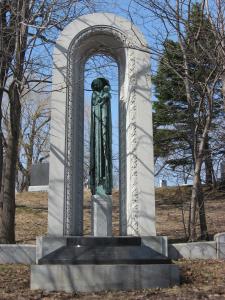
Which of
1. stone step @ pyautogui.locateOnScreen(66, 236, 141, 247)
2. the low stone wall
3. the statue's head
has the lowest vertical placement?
the low stone wall

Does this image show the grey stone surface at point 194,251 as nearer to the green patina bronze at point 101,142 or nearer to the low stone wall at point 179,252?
the low stone wall at point 179,252

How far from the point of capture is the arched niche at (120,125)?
981 cm

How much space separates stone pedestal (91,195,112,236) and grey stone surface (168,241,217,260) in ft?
4.69

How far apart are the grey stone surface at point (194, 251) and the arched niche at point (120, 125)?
0.79m

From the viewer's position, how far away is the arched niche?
9812mm

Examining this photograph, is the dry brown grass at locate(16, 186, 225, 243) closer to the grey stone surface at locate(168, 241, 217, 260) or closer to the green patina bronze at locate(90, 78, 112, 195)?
the grey stone surface at locate(168, 241, 217, 260)

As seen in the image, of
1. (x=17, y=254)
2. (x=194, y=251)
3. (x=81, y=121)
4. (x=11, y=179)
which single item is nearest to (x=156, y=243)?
(x=194, y=251)

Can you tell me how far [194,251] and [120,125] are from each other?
343 cm

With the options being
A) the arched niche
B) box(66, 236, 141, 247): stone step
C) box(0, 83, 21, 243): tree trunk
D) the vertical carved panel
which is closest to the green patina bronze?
the arched niche

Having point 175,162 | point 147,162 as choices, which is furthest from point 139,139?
point 175,162

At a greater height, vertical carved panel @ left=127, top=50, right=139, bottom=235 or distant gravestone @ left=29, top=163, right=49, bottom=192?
distant gravestone @ left=29, top=163, right=49, bottom=192

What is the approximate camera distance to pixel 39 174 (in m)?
26.4

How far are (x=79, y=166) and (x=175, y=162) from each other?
1297cm

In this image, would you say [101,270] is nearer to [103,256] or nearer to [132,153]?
[103,256]
